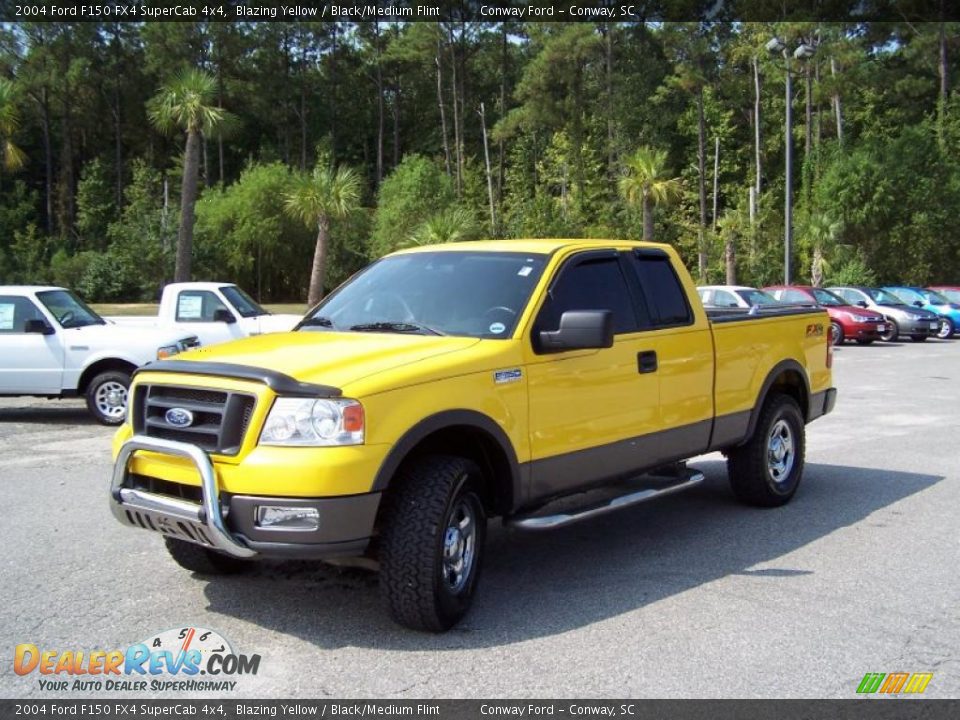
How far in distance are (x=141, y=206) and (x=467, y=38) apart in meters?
23.5

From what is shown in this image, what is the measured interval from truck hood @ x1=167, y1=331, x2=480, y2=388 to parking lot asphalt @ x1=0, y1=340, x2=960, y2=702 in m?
1.28

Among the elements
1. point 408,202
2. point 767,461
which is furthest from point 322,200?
point 767,461

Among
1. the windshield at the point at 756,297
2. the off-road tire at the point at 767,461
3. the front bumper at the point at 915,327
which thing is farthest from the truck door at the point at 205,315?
the front bumper at the point at 915,327

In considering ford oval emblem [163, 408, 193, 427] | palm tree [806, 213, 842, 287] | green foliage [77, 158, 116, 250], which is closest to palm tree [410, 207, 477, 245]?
palm tree [806, 213, 842, 287]

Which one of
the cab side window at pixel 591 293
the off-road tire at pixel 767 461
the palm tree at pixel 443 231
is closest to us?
the cab side window at pixel 591 293

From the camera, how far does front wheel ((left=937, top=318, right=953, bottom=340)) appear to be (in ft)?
95.8

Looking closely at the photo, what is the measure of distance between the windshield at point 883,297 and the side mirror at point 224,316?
836 inches

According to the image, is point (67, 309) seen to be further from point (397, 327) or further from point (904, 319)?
point (904, 319)

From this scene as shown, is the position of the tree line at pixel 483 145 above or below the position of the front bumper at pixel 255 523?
above

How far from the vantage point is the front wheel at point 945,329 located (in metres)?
29.2

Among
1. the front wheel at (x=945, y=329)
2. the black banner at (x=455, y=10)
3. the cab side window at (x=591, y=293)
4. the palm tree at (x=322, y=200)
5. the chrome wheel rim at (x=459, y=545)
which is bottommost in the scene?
the front wheel at (x=945, y=329)

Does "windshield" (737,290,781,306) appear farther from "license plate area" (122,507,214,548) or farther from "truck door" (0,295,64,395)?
"license plate area" (122,507,214,548)

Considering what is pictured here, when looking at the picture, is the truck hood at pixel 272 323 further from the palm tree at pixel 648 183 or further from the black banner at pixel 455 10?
the black banner at pixel 455 10

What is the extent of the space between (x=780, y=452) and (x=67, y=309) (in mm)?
9192
